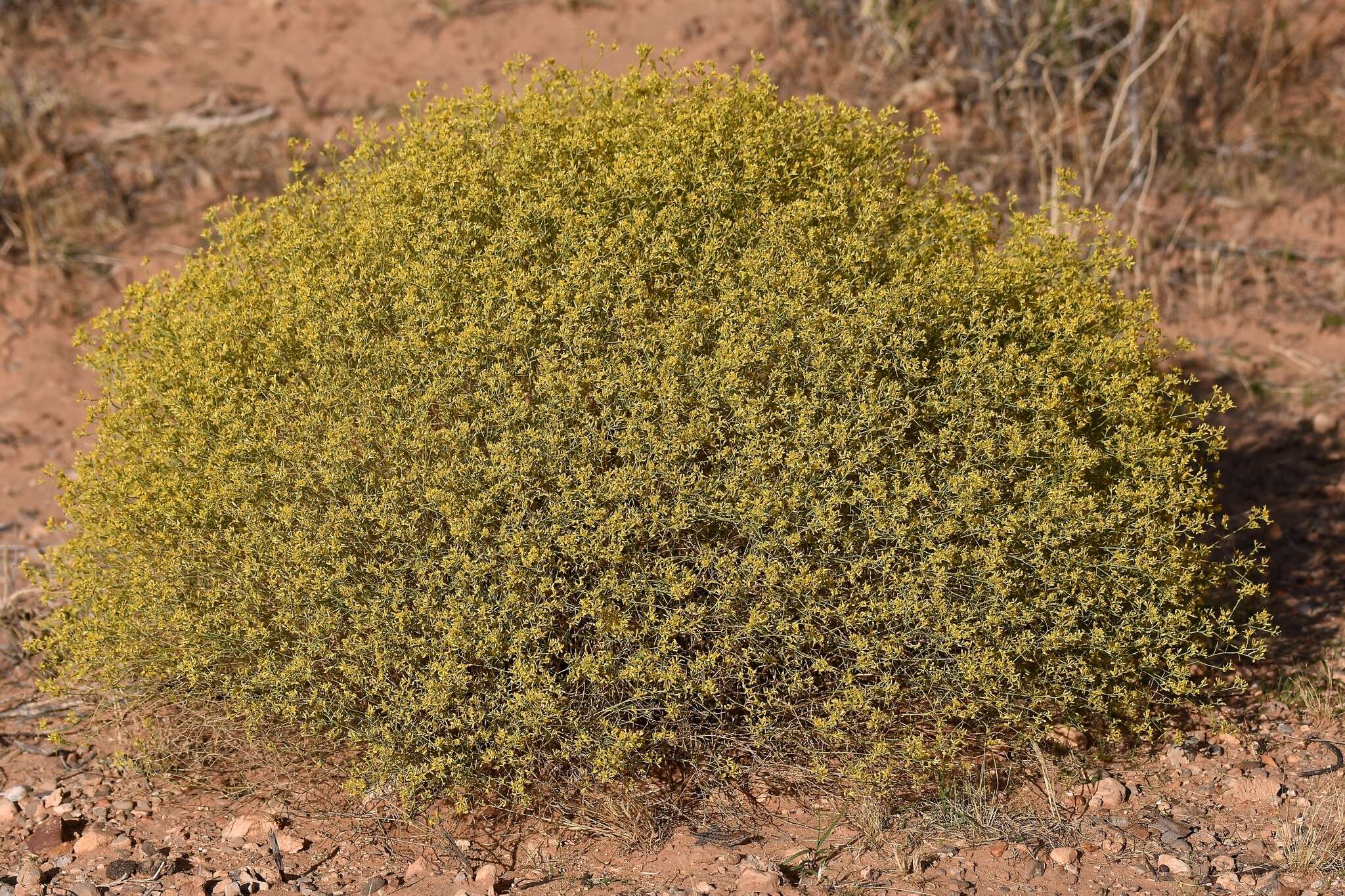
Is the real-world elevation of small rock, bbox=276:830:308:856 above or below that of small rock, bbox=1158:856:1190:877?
below

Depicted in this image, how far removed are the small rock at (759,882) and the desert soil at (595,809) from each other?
0.01m

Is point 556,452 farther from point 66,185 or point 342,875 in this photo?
point 66,185

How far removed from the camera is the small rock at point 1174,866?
3037 millimetres

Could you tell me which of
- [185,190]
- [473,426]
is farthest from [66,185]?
[473,426]

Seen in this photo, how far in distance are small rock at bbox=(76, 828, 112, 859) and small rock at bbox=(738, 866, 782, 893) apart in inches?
66.1

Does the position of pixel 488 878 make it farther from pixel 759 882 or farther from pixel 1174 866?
pixel 1174 866

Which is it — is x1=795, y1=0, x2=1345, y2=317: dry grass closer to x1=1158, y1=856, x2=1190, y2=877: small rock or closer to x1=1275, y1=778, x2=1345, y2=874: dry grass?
x1=1275, y1=778, x2=1345, y2=874: dry grass

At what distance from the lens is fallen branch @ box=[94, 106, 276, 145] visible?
22.3 ft

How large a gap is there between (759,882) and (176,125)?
5560mm

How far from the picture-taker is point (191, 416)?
127 inches

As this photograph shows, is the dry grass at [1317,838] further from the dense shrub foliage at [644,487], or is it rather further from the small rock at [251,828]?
the small rock at [251,828]

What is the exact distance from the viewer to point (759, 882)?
298cm

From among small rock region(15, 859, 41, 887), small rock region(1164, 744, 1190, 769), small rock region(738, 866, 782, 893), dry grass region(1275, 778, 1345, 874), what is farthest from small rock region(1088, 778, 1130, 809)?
small rock region(15, 859, 41, 887)

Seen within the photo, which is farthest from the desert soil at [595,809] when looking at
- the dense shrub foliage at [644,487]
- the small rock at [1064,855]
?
the dense shrub foliage at [644,487]
